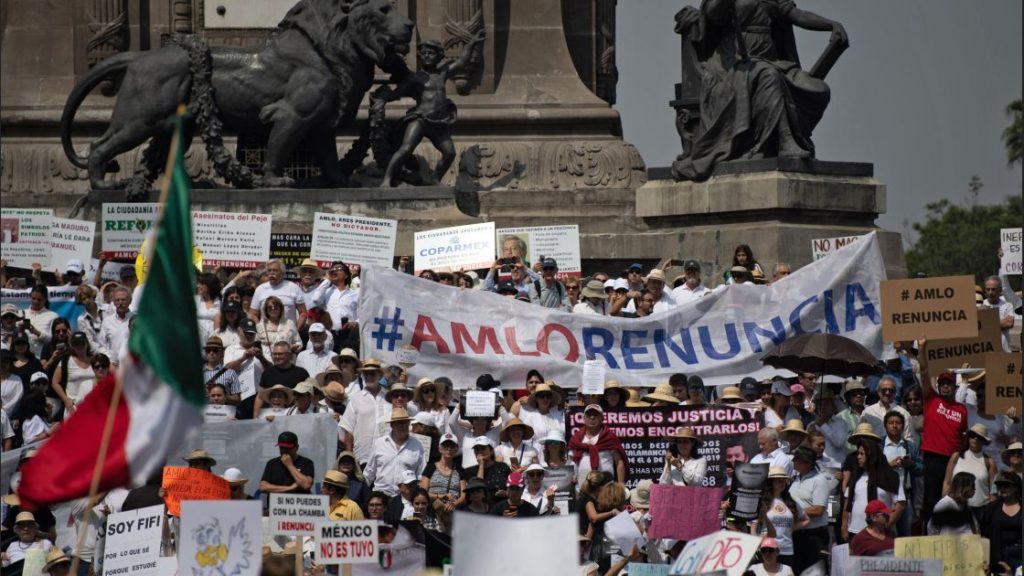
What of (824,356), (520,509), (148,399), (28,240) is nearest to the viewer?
(148,399)

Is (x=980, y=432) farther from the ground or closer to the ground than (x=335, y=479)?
farther from the ground

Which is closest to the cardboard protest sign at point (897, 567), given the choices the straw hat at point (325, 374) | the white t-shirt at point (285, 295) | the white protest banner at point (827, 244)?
the straw hat at point (325, 374)

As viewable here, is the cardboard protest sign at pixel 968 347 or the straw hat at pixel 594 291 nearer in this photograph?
Answer: the cardboard protest sign at pixel 968 347

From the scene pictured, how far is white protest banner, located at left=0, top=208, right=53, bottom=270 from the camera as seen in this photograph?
23.8 metres

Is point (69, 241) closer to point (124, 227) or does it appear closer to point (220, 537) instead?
point (124, 227)

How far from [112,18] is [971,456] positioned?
51.7ft

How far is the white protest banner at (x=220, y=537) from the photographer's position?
49.1ft

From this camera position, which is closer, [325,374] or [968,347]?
[968,347]

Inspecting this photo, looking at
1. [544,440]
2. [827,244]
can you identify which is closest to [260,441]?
[544,440]

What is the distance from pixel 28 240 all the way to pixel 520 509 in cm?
885

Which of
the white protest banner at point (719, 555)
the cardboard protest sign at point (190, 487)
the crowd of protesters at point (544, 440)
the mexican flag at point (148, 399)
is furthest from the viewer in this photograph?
the cardboard protest sign at point (190, 487)

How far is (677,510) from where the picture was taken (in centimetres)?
1619

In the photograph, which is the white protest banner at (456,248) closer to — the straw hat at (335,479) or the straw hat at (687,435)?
the straw hat at (687,435)

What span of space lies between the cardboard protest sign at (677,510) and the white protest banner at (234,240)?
26.7 feet
